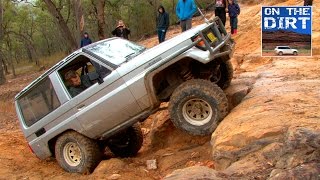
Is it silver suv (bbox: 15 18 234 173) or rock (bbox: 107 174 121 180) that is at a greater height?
silver suv (bbox: 15 18 234 173)

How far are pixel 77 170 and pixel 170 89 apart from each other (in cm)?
224

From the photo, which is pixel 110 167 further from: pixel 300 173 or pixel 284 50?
pixel 300 173

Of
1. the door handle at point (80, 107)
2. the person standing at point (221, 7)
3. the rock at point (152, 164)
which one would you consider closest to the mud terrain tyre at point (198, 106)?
the rock at point (152, 164)

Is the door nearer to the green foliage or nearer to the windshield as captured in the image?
the windshield

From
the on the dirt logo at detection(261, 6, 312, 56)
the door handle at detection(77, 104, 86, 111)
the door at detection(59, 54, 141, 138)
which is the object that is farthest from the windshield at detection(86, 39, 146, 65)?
the on the dirt logo at detection(261, 6, 312, 56)

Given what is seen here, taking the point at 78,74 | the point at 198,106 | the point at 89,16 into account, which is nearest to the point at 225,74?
the point at 198,106

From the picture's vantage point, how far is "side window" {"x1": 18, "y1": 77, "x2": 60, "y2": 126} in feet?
26.3

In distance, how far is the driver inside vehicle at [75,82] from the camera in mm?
7789

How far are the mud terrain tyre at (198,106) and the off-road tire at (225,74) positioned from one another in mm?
1351

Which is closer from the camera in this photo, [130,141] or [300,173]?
[300,173]

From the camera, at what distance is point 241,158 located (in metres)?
5.23

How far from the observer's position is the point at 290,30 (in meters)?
9.43

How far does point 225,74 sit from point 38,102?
11.0ft

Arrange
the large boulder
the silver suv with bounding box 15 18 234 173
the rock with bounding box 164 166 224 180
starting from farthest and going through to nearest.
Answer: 1. the silver suv with bounding box 15 18 234 173
2. the large boulder
3. the rock with bounding box 164 166 224 180
